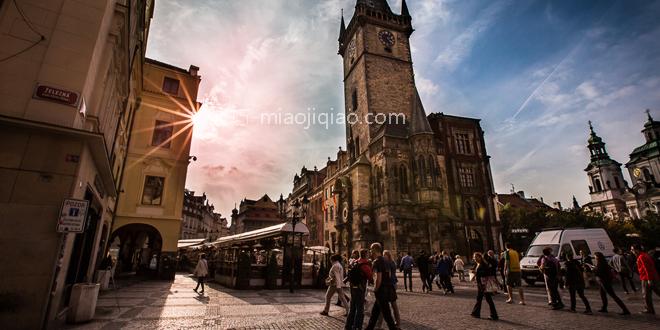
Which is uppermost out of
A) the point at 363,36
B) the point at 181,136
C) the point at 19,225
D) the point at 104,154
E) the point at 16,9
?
the point at 363,36

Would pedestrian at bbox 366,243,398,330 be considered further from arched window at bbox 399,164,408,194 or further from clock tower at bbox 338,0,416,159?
clock tower at bbox 338,0,416,159

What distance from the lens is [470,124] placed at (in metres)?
36.8

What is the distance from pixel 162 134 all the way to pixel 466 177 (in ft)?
103

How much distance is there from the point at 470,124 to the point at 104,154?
125 ft

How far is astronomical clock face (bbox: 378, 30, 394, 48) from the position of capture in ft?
126

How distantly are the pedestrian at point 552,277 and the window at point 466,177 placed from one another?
25.8 metres

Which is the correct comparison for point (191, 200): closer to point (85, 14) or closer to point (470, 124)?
point (470, 124)

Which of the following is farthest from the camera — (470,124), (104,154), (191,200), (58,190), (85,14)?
(191,200)

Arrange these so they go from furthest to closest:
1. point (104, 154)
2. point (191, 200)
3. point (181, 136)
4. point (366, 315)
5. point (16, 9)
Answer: point (191, 200) → point (181, 136) → point (366, 315) → point (104, 154) → point (16, 9)

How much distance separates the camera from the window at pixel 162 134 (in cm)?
1892

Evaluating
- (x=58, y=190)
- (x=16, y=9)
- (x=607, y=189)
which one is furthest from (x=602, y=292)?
(x=607, y=189)

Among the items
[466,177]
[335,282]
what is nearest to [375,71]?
[466,177]

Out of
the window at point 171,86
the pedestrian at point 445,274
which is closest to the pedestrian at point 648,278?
the pedestrian at point 445,274

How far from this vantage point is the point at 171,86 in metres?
20.5
